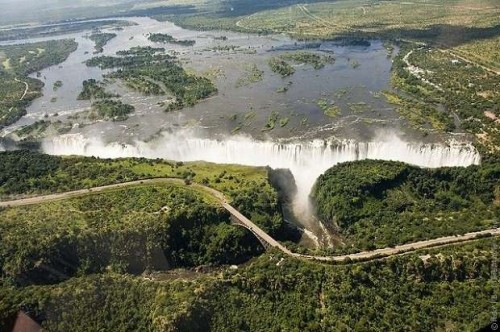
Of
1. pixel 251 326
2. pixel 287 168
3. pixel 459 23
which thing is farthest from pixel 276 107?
pixel 459 23

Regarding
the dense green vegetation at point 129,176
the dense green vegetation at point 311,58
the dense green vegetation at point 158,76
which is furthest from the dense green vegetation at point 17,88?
the dense green vegetation at point 311,58

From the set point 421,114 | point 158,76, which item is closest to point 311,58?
point 158,76

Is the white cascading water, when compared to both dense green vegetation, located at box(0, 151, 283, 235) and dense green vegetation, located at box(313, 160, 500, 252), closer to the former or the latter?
dense green vegetation, located at box(313, 160, 500, 252)

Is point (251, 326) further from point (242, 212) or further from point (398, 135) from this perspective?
point (398, 135)

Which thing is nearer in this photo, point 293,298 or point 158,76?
point 293,298

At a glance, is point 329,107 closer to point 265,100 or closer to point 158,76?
point 265,100

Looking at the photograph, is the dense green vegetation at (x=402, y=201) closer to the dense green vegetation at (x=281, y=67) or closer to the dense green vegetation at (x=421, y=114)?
the dense green vegetation at (x=421, y=114)
